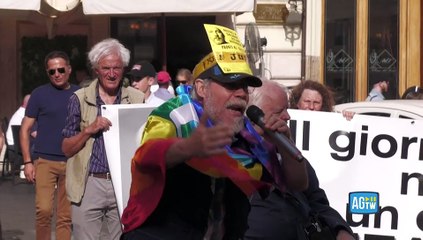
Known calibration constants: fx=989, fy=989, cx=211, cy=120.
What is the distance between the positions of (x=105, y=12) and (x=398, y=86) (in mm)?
6050

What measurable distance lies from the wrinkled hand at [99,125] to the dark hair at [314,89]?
A: 1509mm

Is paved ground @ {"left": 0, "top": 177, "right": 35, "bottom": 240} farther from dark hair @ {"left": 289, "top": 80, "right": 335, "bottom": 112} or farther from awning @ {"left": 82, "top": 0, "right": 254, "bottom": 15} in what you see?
dark hair @ {"left": 289, "top": 80, "right": 335, "bottom": 112}

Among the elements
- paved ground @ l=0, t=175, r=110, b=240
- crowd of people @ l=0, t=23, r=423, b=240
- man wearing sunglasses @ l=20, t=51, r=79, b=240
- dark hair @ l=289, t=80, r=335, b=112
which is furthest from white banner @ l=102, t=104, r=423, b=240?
paved ground @ l=0, t=175, r=110, b=240

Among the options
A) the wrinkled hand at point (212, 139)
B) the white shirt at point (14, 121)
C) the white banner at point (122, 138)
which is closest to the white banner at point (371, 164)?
the white banner at point (122, 138)

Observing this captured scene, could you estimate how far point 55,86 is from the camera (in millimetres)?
8711

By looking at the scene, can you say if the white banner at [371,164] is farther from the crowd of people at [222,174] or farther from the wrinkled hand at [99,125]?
the crowd of people at [222,174]

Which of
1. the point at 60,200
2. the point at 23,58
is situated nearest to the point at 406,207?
the point at 60,200

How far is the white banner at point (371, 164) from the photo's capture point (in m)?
7.23

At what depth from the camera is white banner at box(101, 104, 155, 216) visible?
6512mm

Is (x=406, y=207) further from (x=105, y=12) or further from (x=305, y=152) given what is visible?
(x=105, y=12)

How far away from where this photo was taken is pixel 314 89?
7.25 metres

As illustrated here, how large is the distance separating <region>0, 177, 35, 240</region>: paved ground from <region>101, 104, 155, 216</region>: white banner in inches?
169

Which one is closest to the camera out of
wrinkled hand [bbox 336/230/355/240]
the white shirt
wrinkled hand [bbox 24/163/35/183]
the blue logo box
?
wrinkled hand [bbox 336/230/355/240]

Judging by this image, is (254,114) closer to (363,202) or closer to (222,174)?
(222,174)
